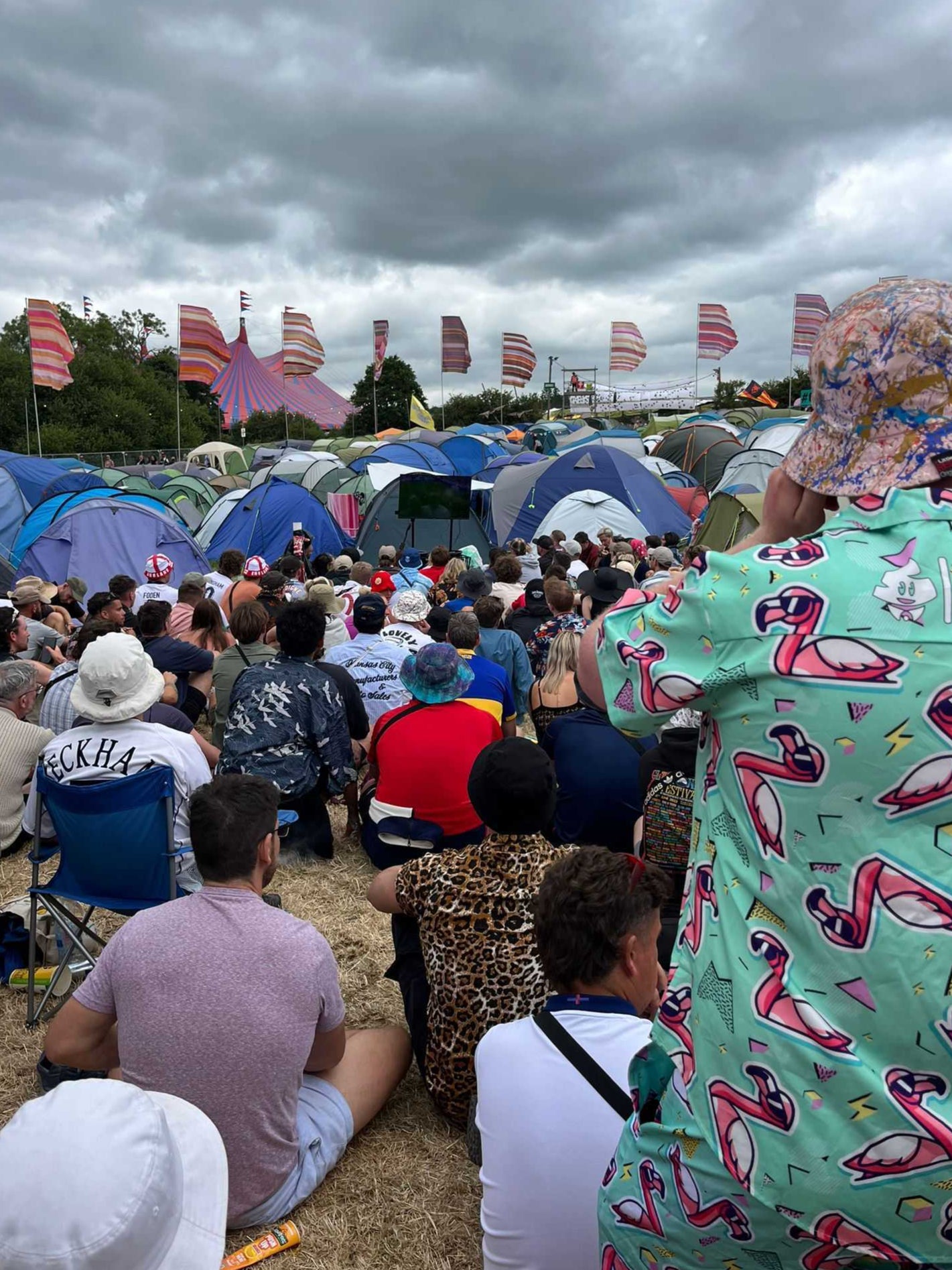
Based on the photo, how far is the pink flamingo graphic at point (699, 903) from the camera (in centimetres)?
116

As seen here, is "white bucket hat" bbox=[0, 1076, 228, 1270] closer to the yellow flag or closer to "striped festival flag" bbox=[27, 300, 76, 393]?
"striped festival flag" bbox=[27, 300, 76, 393]

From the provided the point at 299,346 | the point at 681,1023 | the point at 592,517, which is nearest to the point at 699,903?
the point at 681,1023

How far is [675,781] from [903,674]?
2.30m

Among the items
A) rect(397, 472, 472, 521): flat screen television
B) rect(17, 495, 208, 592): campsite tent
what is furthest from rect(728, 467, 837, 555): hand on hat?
rect(397, 472, 472, 521): flat screen television

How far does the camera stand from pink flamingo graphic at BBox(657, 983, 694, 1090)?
3.81 ft

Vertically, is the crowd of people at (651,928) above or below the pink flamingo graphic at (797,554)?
below

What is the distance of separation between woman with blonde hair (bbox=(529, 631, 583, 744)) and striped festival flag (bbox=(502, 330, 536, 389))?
109 ft

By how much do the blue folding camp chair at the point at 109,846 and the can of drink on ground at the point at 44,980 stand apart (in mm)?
123

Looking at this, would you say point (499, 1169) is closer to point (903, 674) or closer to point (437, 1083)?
point (437, 1083)

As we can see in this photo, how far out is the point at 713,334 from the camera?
32.2 m

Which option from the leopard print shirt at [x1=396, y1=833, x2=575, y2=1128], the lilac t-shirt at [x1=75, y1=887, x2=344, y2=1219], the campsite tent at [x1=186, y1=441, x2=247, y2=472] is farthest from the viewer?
the campsite tent at [x1=186, y1=441, x2=247, y2=472]

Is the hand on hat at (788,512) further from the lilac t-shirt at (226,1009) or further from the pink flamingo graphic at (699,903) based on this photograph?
the lilac t-shirt at (226,1009)

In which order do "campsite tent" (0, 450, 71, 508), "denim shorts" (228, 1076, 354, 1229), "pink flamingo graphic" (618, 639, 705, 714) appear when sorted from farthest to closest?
1. "campsite tent" (0, 450, 71, 508)
2. "denim shorts" (228, 1076, 354, 1229)
3. "pink flamingo graphic" (618, 639, 705, 714)

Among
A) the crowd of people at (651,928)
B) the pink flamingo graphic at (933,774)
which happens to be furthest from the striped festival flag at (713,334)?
the pink flamingo graphic at (933,774)
